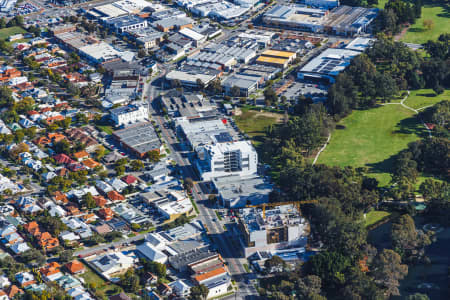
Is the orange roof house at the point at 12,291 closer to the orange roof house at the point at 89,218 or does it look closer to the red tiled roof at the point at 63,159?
the orange roof house at the point at 89,218

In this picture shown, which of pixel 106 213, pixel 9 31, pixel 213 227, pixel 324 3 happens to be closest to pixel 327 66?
pixel 324 3

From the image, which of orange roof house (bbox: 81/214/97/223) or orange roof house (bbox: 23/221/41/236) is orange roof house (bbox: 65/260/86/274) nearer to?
orange roof house (bbox: 23/221/41/236)

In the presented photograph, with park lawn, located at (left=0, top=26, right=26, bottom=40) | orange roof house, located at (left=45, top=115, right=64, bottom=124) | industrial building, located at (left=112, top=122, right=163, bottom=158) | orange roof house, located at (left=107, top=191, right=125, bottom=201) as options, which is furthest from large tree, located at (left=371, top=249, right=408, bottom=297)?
→ park lawn, located at (left=0, top=26, right=26, bottom=40)

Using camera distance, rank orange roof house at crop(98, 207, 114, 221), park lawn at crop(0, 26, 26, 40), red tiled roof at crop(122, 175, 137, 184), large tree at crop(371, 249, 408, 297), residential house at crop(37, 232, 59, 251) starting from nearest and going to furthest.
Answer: large tree at crop(371, 249, 408, 297) → residential house at crop(37, 232, 59, 251) → orange roof house at crop(98, 207, 114, 221) → red tiled roof at crop(122, 175, 137, 184) → park lawn at crop(0, 26, 26, 40)

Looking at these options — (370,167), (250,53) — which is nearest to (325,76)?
(250,53)

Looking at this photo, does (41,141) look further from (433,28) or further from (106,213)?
(433,28)

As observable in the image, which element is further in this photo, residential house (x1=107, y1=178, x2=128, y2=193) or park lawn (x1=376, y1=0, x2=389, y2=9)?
park lawn (x1=376, y1=0, x2=389, y2=9)
